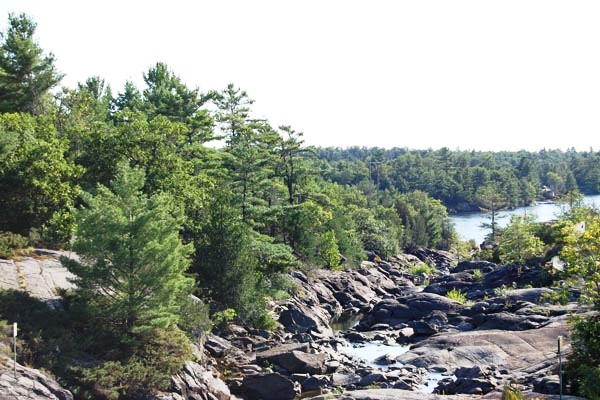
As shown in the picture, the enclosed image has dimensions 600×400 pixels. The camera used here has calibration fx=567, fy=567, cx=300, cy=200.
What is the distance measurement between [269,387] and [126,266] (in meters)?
9.37

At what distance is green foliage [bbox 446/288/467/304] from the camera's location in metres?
48.1

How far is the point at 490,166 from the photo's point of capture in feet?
605

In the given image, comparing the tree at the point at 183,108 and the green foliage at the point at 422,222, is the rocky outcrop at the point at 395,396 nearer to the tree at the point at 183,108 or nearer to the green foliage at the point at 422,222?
the tree at the point at 183,108

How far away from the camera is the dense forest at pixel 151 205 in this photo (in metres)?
23.2

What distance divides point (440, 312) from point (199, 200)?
20.1m

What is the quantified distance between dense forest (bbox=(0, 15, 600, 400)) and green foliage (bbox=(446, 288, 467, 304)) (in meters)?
12.4

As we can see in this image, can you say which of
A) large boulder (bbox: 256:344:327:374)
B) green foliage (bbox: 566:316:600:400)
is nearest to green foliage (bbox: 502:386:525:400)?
green foliage (bbox: 566:316:600:400)

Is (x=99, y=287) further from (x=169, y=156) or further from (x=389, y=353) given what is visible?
(x=389, y=353)

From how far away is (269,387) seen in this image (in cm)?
2728

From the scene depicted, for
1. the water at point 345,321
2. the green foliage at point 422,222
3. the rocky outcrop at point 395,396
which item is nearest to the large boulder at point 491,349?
the rocky outcrop at point 395,396

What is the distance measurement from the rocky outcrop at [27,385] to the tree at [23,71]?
29127 mm

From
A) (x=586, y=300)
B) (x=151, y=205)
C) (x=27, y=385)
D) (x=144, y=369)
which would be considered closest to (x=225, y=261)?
(x=151, y=205)

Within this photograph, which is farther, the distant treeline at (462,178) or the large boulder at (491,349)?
the distant treeline at (462,178)

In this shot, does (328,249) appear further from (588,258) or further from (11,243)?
(588,258)
